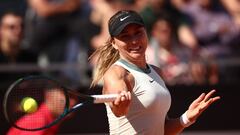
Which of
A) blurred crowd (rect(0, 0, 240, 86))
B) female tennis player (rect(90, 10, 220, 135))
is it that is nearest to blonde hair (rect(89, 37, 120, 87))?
female tennis player (rect(90, 10, 220, 135))

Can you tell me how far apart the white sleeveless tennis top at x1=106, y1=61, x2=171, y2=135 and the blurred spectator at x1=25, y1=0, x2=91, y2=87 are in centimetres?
432

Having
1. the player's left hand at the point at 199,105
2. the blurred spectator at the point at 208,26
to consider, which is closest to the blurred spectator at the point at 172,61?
the blurred spectator at the point at 208,26

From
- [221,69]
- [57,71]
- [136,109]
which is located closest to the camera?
[136,109]

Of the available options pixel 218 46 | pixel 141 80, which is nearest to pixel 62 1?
pixel 218 46

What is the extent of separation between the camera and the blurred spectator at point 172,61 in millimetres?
9344

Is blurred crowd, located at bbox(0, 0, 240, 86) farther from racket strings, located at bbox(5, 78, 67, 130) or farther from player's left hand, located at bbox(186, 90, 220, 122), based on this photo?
player's left hand, located at bbox(186, 90, 220, 122)

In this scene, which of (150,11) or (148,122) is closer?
(148,122)

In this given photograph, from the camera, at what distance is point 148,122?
16.1 feet

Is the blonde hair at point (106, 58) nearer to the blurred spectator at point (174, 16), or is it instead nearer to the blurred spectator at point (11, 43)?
the blurred spectator at point (11, 43)

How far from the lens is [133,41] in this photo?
484 cm

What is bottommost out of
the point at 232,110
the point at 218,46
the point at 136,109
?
the point at 232,110

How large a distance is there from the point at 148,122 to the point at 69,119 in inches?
172

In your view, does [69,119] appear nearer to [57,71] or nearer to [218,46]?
[57,71]

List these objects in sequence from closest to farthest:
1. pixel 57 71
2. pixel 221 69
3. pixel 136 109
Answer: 1. pixel 136 109
2. pixel 57 71
3. pixel 221 69
